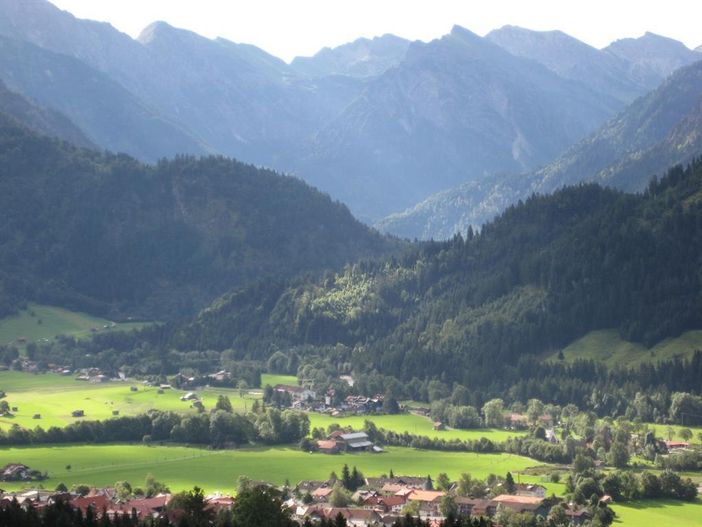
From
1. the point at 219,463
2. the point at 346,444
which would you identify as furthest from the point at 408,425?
the point at 219,463

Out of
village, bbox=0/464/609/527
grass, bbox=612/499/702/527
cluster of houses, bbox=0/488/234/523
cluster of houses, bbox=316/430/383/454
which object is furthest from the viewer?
cluster of houses, bbox=316/430/383/454

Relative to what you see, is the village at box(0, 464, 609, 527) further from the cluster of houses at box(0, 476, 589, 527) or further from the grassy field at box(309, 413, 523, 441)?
the grassy field at box(309, 413, 523, 441)

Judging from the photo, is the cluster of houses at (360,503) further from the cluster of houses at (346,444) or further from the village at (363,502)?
the cluster of houses at (346,444)

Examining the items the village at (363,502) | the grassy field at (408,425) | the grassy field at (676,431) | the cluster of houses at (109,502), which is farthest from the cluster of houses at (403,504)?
the grassy field at (676,431)

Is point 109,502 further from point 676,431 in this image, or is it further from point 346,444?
point 676,431

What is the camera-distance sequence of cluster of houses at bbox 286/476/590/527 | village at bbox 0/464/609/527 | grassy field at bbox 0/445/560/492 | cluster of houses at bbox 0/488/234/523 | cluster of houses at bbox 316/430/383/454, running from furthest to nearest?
1. cluster of houses at bbox 316/430/383/454
2. grassy field at bbox 0/445/560/492
3. cluster of houses at bbox 286/476/590/527
4. village at bbox 0/464/609/527
5. cluster of houses at bbox 0/488/234/523

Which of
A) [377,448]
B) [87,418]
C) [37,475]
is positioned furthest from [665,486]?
[87,418]

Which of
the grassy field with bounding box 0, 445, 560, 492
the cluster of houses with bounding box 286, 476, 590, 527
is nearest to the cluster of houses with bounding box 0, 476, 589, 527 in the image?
the cluster of houses with bounding box 286, 476, 590, 527

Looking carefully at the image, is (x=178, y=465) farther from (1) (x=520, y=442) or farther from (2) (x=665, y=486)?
(2) (x=665, y=486)
